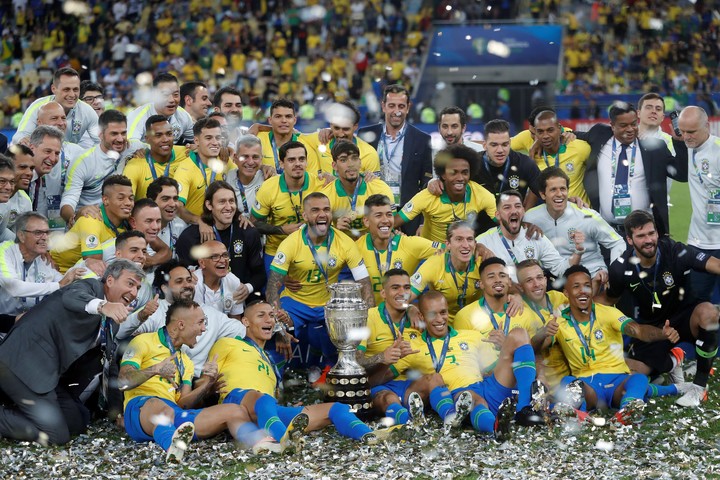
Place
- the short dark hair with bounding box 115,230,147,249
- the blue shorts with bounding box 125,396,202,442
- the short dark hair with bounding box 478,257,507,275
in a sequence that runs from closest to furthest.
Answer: the blue shorts with bounding box 125,396,202,442
the short dark hair with bounding box 115,230,147,249
the short dark hair with bounding box 478,257,507,275

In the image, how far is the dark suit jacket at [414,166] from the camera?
31.7 ft

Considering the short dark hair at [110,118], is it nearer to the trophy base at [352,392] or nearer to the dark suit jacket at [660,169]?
the trophy base at [352,392]

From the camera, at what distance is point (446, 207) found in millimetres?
8891

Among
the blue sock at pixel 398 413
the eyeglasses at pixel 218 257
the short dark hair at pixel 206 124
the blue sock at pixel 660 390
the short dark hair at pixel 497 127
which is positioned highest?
the short dark hair at pixel 206 124

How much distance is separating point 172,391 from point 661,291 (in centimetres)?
375

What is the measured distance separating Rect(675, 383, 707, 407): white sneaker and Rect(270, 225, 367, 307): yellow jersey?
255cm

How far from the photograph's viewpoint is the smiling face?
311 inches

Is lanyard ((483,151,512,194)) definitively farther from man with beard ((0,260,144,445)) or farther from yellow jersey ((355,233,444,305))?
man with beard ((0,260,144,445))

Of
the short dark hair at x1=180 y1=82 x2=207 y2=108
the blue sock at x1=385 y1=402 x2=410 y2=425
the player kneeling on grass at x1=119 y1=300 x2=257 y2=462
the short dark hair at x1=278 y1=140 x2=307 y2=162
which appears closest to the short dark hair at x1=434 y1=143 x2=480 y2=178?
the short dark hair at x1=278 y1=140 x2=307 y2=162

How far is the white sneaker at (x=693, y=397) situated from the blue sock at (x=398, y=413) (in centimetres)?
206

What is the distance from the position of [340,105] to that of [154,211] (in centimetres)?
233

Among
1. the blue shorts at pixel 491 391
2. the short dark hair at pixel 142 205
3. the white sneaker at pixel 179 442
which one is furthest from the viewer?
the short dark hair at pixel 142 205

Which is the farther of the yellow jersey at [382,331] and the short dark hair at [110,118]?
the short dark hair at [110,118]

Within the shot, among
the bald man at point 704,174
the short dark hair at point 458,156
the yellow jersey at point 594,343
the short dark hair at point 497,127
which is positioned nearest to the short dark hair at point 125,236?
the short dark hair at point 458,156
